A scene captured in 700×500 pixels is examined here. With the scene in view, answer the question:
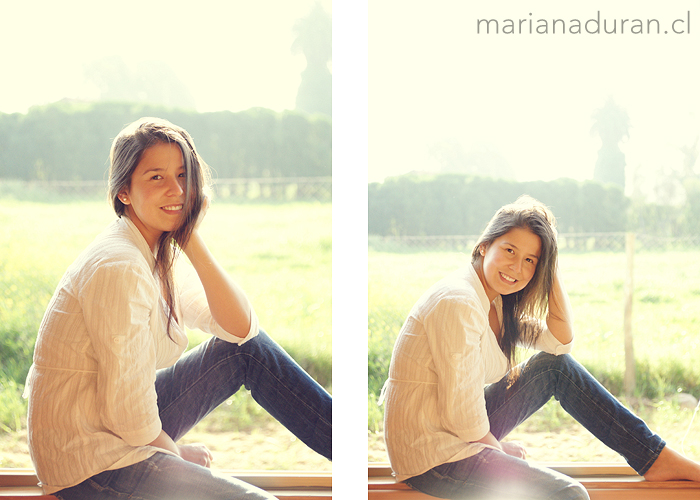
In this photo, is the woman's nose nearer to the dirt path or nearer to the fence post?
the dirt path

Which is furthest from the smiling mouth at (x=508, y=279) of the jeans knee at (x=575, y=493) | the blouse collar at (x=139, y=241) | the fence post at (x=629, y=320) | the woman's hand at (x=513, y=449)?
the blouse collar at (x=139, y=241)

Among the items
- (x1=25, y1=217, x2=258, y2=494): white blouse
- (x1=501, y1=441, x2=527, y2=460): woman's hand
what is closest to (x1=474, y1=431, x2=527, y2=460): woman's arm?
(x1=501, y1=441, x2=527, y2=460): woman's hand

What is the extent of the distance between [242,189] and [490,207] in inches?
28.5

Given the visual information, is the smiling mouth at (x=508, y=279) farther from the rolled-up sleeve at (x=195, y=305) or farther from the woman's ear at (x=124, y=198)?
the woman's ear at (x=124, y=198)

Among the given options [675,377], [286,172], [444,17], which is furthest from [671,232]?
[286,172]

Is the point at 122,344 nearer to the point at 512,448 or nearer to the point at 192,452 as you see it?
the point at 192,452

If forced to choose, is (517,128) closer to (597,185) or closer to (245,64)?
(597,185)

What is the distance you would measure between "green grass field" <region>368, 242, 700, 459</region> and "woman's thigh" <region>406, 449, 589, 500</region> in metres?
0.13

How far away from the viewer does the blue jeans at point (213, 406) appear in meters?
1.43

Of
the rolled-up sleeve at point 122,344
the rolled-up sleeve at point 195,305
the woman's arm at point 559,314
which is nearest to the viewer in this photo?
the rolled-up sleeve at point 122,344

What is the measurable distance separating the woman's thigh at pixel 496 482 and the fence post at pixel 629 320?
0.33 metres

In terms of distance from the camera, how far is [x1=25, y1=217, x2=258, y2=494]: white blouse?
1.40 meters

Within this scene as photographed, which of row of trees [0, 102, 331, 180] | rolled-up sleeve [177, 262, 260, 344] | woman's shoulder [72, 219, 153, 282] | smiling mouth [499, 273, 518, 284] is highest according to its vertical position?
row of trees [0, 102, 331, 180]

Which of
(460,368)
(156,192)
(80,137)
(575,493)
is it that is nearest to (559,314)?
(460,368)
